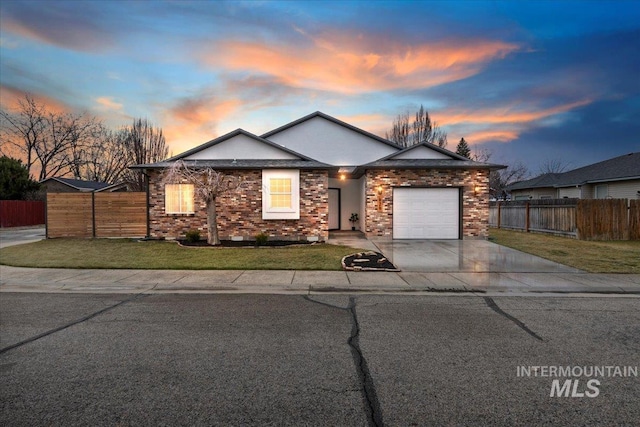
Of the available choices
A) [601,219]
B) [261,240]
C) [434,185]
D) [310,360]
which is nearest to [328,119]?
[434,185]

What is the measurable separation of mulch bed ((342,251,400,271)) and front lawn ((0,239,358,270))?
0.32 meters

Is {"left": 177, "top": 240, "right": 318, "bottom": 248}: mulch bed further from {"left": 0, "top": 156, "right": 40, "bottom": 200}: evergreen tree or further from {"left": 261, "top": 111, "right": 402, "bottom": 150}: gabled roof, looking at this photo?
{"left": 0, "top": 156, "right": 40, "bottom": 200}: evergreen tree

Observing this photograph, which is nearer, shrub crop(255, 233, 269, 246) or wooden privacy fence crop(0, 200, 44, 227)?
shrub crop(255, 233, 269, 246)

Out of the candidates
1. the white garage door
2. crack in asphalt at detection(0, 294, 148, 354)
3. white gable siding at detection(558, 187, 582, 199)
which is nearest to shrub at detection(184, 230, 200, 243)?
crack in asphalt at detection(0, 294, 148, 354)

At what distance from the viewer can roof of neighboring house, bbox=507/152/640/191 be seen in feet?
75.9

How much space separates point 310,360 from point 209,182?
36.7 feet

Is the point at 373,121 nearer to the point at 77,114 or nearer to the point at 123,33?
the point at 123,33

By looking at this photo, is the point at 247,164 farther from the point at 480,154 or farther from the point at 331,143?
the point at 480,154

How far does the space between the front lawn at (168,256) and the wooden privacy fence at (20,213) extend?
1816 centimetres

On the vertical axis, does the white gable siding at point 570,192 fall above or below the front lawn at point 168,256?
above

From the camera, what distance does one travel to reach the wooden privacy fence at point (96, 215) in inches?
A: 645

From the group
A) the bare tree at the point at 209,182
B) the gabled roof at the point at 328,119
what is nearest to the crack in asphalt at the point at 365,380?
the bare tree at the point at 209,182

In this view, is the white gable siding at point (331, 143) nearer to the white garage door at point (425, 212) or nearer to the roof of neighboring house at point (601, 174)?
the white garage door at point (425, 212)

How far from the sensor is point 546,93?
937 inches
